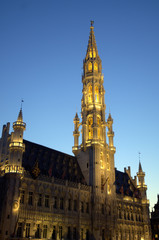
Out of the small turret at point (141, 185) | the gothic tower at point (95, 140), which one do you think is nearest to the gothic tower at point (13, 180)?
the gothic tower at point (95, 140)

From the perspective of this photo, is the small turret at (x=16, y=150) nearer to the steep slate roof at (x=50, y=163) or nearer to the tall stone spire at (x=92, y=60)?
the steep slate roof at (x=50, y=163)

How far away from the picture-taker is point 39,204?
54.2 metres

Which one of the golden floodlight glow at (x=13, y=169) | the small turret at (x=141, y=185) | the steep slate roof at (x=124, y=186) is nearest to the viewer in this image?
the golden floodlight glow at (x=13, y=169)

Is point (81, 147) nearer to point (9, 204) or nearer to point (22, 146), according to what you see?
point (22, 146)

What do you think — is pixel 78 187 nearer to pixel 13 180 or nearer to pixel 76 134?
pixel 13 180

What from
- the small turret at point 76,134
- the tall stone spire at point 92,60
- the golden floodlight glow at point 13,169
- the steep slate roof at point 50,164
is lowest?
the golden floodlight glow at point 13,169

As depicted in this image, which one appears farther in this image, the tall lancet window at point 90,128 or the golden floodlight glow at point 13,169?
the tall lancet window at point 90,128

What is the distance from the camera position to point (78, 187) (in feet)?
205

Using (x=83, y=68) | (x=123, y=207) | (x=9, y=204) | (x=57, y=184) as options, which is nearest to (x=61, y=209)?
(x=57, y=184)

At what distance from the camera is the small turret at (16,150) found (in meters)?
50.7

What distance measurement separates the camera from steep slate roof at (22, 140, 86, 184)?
5875 centimetres

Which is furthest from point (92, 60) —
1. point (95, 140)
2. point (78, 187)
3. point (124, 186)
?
point (78, 187)

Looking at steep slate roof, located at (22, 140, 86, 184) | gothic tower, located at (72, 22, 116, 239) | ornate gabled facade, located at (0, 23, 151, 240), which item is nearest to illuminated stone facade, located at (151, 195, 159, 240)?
ornate gabled facade, located at (0, 23, 151, 240)

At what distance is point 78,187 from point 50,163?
27.7ft
